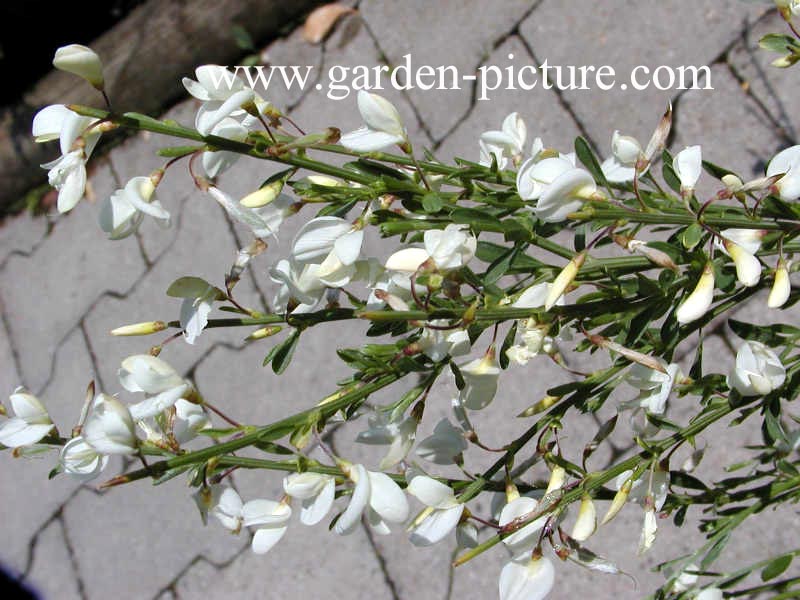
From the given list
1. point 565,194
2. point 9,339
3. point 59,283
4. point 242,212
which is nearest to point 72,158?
point 242,212

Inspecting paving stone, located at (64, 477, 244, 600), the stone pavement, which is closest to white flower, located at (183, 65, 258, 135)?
the stone pavement

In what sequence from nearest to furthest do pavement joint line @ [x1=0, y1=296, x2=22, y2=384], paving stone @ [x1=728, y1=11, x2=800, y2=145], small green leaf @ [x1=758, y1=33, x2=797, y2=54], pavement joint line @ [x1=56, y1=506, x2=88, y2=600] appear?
small green leaf @ [x1=758, y1=33, x2=797, y2=54], paving stone @ [x1=728, y1=11, x2=800, y2=145], pavement joint line @ [x1=56, y1=506, x2=88, y2=600], pavement joint line @ [x1=0, y1=296, x2=22, y2=384]

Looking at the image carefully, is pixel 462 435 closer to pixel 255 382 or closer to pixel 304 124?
pixel 255 382

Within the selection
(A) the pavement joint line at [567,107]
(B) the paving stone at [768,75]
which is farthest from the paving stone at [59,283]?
(B) the paving stone at [768,75]

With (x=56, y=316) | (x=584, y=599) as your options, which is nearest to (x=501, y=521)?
(x=584, y=599)

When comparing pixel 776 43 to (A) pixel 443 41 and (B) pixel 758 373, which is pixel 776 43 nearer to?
(B) pixel 758 373

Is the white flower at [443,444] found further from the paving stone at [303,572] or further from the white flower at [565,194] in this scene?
the paving stone at [303,572]

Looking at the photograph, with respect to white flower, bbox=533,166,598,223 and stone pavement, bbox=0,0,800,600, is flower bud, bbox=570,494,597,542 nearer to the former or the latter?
white flower, bbox=533,166,598,223
